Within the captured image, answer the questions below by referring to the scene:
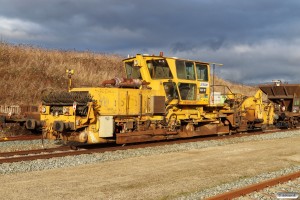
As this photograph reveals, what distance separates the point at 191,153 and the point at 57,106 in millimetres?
4599

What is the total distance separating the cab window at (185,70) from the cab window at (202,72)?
0.33m

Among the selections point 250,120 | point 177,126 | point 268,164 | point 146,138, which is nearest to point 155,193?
point 268,164

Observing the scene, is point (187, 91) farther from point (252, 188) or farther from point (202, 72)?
point (252, 188)

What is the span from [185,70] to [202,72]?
107cm

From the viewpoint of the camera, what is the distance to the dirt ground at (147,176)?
661 cm

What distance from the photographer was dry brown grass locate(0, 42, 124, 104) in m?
21.0

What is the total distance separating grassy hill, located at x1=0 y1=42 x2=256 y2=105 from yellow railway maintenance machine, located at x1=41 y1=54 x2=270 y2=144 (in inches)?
219

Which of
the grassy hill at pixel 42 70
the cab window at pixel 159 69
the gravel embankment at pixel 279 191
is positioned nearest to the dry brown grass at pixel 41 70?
the grassy hill at pixel 42 70

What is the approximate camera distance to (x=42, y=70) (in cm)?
2606

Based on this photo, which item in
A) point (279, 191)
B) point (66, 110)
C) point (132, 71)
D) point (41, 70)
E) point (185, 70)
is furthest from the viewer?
point (41, 70)

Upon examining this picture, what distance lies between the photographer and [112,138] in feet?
39.9

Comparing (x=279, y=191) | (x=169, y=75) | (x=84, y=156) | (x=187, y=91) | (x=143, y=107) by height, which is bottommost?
(x=279, y=191)

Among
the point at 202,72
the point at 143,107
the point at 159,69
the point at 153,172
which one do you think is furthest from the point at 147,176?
Result: the point at 202,72

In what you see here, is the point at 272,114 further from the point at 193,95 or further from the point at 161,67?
the point at 161,67
